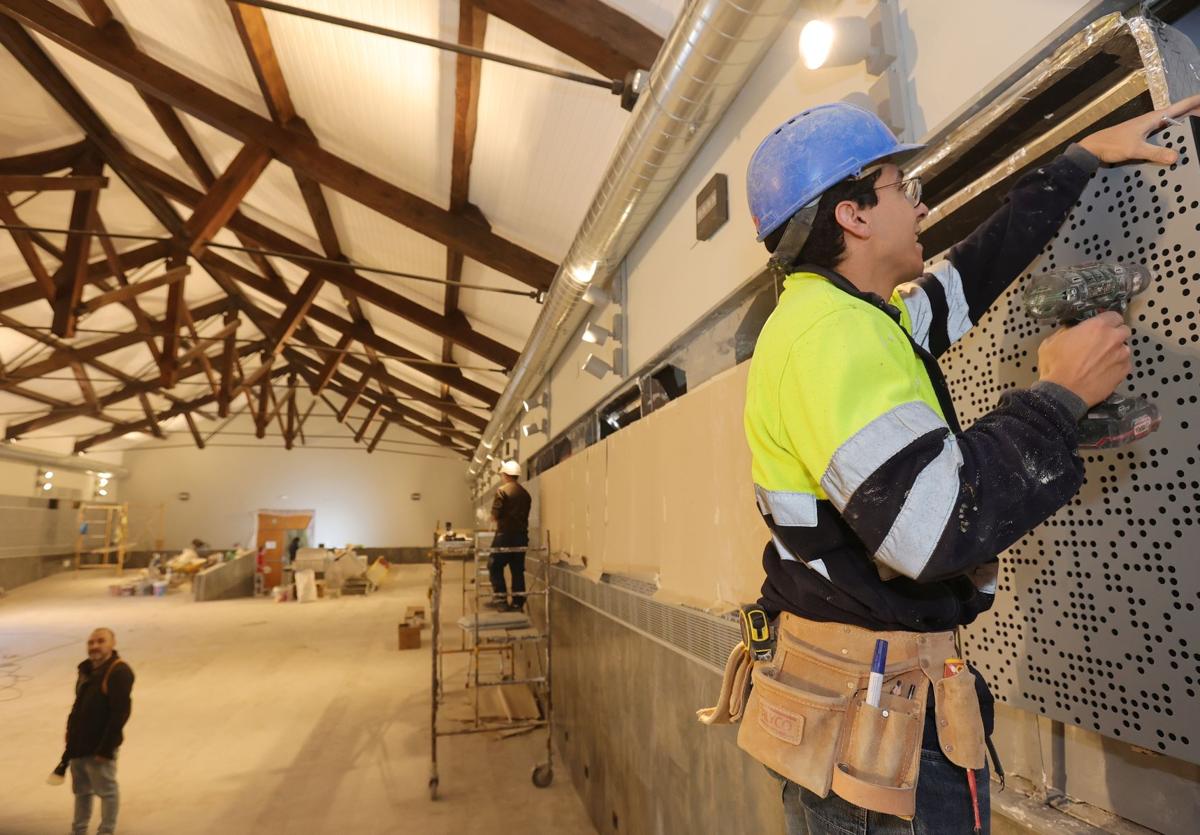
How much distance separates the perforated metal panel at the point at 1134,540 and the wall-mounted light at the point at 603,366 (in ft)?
8.79

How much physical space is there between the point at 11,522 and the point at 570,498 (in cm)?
1836

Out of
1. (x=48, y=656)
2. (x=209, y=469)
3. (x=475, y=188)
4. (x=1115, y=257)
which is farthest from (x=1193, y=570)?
(x=209, y=469)

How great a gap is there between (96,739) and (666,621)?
358 centimetres

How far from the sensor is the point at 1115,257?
101 cm

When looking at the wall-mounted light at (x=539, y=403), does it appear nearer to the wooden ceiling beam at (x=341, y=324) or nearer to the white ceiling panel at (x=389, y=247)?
the white ceiling panel at (x=389, y=247)

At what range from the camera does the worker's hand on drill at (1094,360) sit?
0.81 meters

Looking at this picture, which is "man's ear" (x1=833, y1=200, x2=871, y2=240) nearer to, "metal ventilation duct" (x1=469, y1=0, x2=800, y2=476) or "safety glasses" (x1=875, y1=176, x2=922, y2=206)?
"safety glasses" (x1=875, y1=176, x2=922, y2=206)

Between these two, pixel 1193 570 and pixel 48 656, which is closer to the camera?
pixel 1193 570

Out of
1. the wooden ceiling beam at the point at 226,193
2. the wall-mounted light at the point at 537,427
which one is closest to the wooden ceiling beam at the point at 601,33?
the wooden ceiling beam at the point at 226,193

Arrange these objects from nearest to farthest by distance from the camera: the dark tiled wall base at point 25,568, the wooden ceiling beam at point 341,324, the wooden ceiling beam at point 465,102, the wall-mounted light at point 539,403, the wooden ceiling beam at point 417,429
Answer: the wooden ceiling beam at point 465,102 < the wall-mounted light at point 539,403 < the wooden ceiling beam at point 341,324 < the dark tiled wall base at point 25,568 < the wooden ceiling beam at point 417,429

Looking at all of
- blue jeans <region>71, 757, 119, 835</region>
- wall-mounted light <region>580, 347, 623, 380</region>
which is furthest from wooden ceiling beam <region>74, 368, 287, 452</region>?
wall-mounted light <region>580, 347, 623, 380</region>

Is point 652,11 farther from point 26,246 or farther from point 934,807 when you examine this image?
point 26,246

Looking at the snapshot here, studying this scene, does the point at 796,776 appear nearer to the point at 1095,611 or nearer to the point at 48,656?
the point at 1095,611

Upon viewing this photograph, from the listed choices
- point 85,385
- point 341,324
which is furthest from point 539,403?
point 85,385
